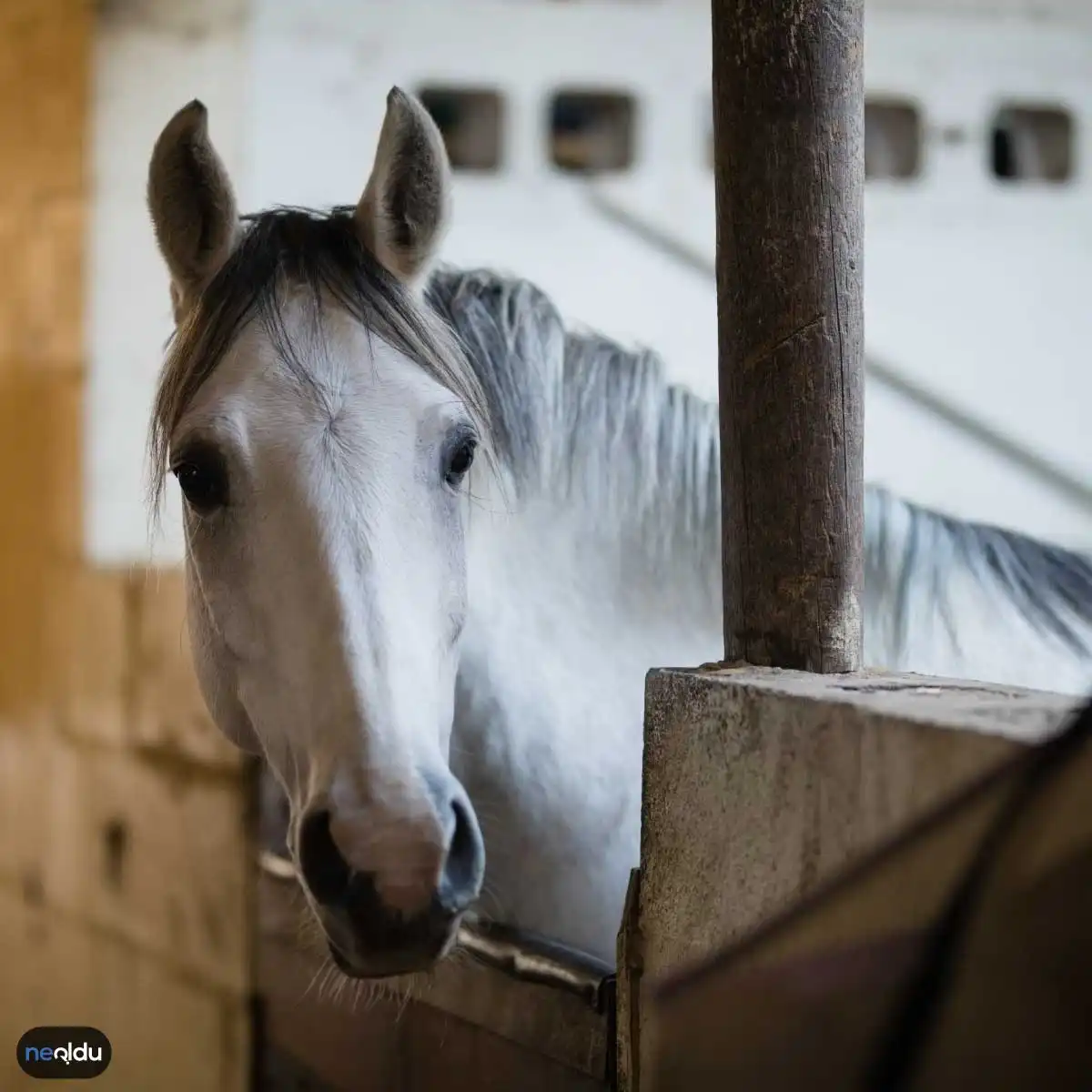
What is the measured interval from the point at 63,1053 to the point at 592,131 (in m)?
1.72

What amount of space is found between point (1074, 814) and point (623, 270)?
5.53ft

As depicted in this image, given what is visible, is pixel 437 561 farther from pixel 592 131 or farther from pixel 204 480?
pixel 592 131

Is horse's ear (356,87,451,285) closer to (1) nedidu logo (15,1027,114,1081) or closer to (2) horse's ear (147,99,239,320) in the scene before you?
(2) horse's ear (147,99,239,320)

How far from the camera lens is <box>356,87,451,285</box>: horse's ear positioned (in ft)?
3.49

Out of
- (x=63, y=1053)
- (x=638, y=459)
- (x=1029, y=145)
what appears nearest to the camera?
(x=638, y=459)

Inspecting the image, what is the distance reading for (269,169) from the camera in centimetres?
196

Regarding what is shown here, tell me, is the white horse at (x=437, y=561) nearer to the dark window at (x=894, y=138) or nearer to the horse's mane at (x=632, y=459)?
the horse's mane at (x=632, y=459)

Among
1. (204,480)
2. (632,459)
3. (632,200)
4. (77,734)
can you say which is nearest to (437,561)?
(204,480)

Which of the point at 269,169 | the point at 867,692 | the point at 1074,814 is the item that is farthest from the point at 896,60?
the point at 1074,814

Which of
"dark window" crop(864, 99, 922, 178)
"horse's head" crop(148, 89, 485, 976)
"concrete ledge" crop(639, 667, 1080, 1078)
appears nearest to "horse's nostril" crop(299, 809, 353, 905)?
"horse's head" crop(148, 89, 485, 976)

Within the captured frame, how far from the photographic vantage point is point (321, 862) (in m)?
0.80

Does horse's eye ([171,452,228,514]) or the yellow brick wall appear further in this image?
the yellow brick wall

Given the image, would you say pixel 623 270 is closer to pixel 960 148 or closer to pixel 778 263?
pixel 960 148

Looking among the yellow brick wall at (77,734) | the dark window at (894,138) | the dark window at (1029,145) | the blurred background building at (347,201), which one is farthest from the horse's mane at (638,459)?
the dark window at (1029,145)
